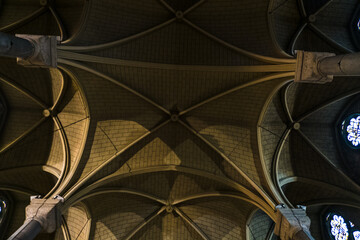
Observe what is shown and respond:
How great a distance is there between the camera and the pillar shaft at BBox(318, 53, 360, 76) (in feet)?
25.1

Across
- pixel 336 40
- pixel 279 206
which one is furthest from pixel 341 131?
pixel 279 206

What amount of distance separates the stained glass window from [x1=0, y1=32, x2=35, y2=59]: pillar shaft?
41.4ft

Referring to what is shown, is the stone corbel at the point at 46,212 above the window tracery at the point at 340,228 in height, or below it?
below

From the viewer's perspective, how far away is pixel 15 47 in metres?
7.50

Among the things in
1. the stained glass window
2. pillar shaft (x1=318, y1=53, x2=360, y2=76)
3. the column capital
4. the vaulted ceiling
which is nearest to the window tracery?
the vaulted ceiling

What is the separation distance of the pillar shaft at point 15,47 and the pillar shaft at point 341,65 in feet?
26.4

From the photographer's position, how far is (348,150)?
521 inches

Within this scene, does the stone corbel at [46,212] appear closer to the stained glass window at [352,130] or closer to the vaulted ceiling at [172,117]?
the vaulted ceiling at [172,117]

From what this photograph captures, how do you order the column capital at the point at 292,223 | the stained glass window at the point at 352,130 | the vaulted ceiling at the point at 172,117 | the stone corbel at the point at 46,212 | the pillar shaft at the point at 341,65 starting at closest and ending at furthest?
the pillar shaft at the point at 341,65, the stone corbel at the point at 46,212, the column capital at the point at 292,223, the vaulted ceiling at the point at 172,117, the stained glass window at the point at 352,130

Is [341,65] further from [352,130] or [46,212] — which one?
[46,212]

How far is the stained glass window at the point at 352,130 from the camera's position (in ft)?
42.3

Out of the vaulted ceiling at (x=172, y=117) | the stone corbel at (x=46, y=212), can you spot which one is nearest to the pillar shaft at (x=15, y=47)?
the vaulted ceiling at (x=172, y=117)

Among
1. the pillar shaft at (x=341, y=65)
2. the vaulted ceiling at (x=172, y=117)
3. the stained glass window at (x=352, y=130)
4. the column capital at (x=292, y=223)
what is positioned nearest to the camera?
the pillar shaft at (x=341, y=65)

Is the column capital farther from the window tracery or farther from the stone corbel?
the stone corbel
